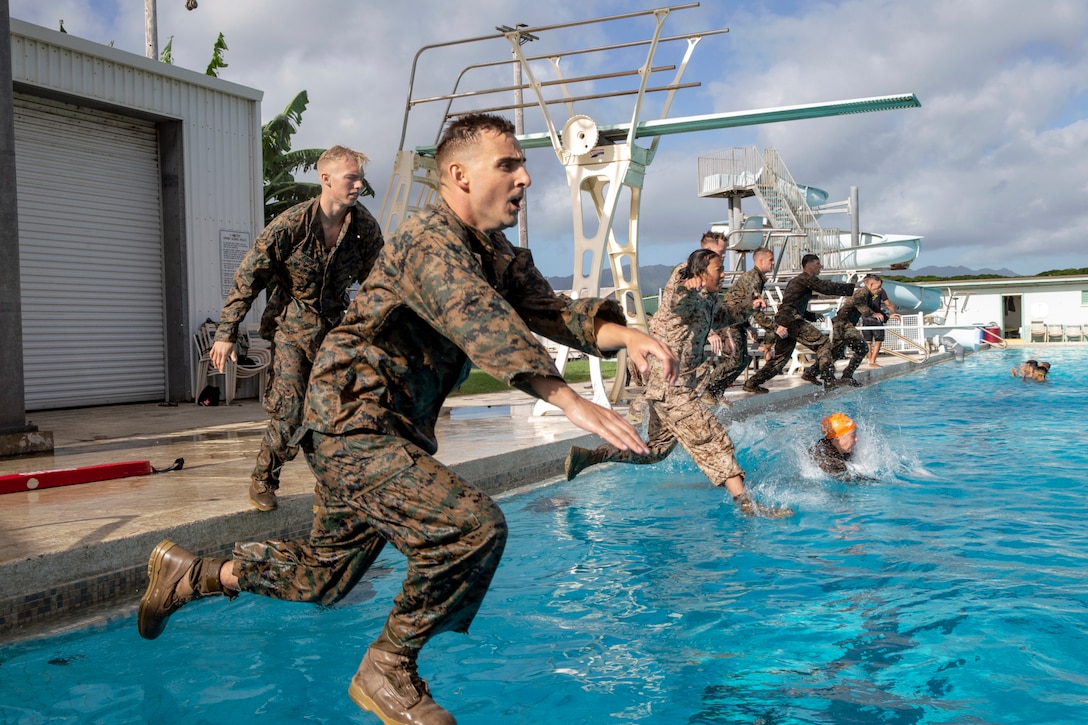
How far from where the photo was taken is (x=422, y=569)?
280cm

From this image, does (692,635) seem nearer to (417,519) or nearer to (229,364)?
(417,519)

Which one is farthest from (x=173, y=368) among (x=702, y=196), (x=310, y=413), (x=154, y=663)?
(x=702, y=196)

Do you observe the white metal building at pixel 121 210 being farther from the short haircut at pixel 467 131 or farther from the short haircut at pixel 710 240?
the short haircut at pixel 467 131

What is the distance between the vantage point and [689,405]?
691 centimetres

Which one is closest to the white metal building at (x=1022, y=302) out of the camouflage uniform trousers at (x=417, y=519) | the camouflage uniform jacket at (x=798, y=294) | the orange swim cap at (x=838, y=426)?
the camouflage uniform jacket at (x=798, y=294)

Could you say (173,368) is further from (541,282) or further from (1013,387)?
(1013,387)

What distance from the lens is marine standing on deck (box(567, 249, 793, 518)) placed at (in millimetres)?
6758

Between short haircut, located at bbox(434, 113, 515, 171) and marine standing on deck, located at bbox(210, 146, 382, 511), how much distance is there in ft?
7.44

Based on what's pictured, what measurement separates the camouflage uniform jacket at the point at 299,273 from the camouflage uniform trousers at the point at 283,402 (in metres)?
0.08

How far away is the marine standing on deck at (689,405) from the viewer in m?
6.76

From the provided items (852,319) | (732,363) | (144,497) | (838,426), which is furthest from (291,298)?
(852,319)

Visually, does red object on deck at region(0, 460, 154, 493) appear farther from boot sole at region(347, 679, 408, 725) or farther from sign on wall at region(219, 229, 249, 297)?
sign on wall at region(219, 229, 249, 297)

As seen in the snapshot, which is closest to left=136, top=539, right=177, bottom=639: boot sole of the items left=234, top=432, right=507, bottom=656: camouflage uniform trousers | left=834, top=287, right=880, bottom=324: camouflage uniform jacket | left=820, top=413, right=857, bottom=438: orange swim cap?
left=234, top=432, right=507, bottom=656: camouflage uniform trousers

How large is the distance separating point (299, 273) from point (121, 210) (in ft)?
31.2
